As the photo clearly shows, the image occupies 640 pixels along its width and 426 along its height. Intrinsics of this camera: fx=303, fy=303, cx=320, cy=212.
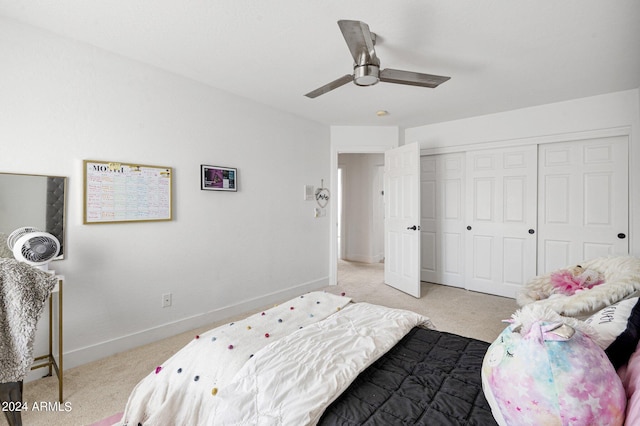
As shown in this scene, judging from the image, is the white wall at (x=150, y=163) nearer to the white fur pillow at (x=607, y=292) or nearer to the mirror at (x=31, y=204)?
the mirror at (x=31, y=204)

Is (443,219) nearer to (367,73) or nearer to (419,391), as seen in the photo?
(367,73)

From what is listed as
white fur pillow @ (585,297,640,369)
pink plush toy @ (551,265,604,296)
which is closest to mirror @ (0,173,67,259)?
white fur pillow @ (585,297,640,369)

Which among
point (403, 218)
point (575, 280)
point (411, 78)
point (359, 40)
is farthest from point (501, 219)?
point (359, 40)

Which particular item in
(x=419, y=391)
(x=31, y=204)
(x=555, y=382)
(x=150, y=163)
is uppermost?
(x=150, y=163)

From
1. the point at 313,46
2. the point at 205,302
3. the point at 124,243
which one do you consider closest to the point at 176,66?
the point at 313,46

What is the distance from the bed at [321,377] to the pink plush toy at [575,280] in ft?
5.00

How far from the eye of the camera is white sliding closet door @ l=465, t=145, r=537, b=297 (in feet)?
12.3

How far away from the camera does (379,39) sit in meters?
2.17

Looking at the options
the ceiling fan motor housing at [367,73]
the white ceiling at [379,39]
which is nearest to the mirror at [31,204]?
the white ceiling at [379,39]

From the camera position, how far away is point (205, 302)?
304cm

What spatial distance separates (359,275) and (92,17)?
14.8ft

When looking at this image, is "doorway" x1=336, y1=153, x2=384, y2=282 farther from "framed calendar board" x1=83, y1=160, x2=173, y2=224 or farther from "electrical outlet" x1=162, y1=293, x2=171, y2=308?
"framed calendar board" x1=83, y1=160, x2=173, y2=224

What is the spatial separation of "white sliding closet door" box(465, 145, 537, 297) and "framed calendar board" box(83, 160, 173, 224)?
148 inches

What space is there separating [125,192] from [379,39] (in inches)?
90.4
